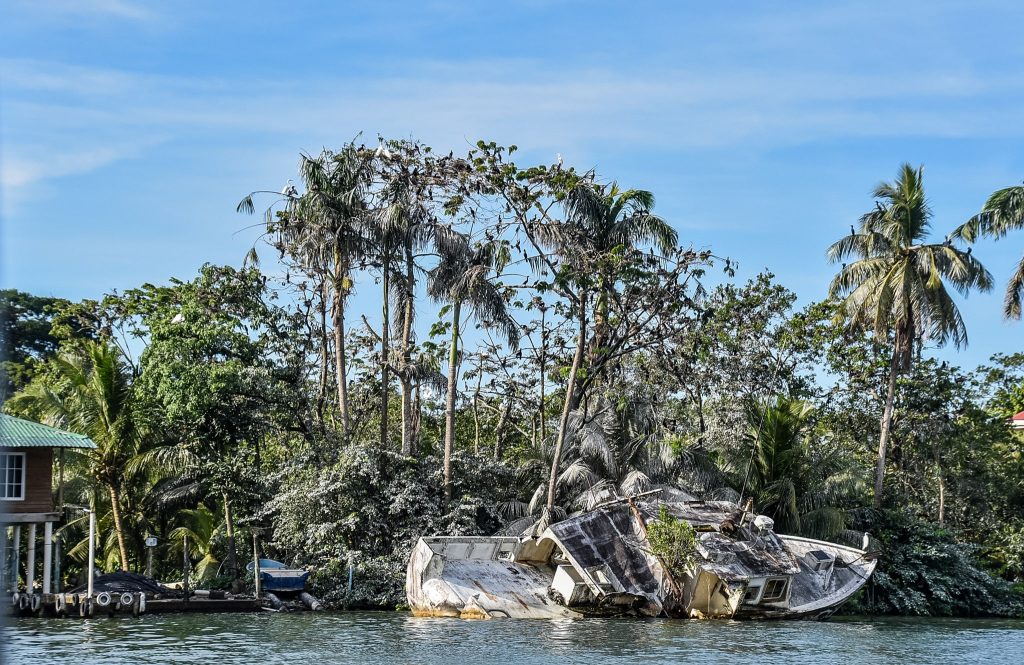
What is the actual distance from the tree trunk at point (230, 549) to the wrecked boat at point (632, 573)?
7.60m

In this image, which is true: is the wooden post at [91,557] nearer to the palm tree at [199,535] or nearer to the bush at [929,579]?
the palm tree at [199,535]

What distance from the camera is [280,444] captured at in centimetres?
4156

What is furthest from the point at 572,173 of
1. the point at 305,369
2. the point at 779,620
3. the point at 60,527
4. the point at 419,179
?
the point at 60,527

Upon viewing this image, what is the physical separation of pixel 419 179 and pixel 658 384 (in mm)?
10916

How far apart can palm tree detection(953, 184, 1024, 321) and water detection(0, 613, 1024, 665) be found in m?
9.86

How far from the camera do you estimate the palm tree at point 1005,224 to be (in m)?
32.7

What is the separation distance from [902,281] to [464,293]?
1518cm

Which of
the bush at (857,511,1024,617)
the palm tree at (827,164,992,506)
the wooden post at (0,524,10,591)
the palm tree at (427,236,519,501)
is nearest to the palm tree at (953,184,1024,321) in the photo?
the palm tree at (827,164,992,506)

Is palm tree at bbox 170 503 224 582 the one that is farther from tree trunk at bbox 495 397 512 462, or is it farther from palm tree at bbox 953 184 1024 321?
palm tree at bbox 953 184 1024 321

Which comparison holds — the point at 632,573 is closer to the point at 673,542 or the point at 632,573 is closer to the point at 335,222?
the point at 673,542

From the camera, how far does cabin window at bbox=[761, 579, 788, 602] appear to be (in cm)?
2870

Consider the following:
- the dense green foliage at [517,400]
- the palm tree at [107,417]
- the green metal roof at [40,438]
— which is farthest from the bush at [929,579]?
the green metal roof at [40,438]

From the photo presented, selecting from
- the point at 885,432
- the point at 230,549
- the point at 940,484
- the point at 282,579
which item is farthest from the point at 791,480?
the point at 230,549

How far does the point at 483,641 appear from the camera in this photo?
23.0 metres
